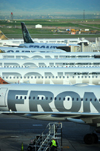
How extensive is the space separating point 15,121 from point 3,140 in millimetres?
7130

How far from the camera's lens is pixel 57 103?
30.3m

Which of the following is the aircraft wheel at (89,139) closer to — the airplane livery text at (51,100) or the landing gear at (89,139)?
the landing gear at (89,139)

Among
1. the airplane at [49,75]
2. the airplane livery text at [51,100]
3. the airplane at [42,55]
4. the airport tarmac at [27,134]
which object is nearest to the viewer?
the airport tarmac at [27,134]

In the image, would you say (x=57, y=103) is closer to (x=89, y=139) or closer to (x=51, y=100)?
(x=51, y=100)

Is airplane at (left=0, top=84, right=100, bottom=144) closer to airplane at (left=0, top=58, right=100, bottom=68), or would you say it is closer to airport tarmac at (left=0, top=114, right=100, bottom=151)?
airport tarmac at (left=0, top=114, right=100, bottom=151)

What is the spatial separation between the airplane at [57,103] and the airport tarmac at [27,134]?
1.35 metres

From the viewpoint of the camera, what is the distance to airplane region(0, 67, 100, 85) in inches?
1849

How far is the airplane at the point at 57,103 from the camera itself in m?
29.7

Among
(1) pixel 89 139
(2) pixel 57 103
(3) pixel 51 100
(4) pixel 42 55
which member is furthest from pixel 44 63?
(1) pixel 89 139

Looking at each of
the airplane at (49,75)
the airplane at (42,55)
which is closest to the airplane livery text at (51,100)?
the airplane at (49,75)

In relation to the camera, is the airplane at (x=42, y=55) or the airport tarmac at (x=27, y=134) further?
the airplane at (x=42, y=55)

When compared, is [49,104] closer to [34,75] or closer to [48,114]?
[48,114]

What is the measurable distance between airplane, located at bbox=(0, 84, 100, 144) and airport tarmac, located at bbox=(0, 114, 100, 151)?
1.35 metres

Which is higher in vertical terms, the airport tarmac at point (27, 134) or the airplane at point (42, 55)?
the airplane at point (42, 55)
